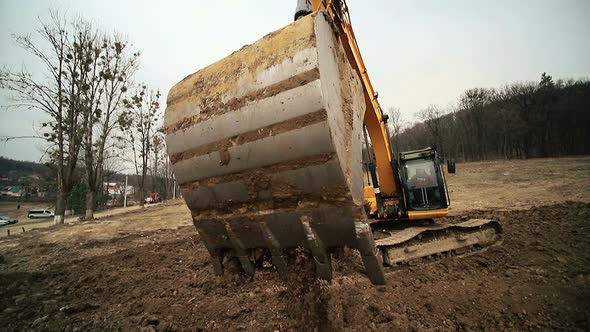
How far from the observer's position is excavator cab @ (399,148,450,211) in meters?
6.11

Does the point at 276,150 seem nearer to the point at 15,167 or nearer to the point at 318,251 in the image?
the point at 318,251

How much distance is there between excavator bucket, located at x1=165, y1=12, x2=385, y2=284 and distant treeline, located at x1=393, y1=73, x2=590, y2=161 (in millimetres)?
53992

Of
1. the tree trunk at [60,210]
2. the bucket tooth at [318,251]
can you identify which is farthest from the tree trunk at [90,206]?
the bucket tooth at [318,251]

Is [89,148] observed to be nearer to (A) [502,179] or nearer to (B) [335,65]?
(B) [335,65]

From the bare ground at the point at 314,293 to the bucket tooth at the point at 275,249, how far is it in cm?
9

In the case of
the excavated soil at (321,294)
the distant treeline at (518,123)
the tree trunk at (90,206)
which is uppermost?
the distant treeline at (518,123)

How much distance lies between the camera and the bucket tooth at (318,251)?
2.22m

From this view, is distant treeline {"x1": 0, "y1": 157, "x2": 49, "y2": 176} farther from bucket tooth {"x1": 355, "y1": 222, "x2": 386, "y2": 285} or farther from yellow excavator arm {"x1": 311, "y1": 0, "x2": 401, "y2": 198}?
bucket tooth {"x1": 355, "y1": 222, "x2": 386, "y2": 285}

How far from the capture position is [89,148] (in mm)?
19781

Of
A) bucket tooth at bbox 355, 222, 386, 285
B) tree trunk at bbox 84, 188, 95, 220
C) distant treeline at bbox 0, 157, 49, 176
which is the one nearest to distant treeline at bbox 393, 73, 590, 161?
tree trunk at bbox 84, 188, 95, 220

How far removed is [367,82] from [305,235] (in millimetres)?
3458

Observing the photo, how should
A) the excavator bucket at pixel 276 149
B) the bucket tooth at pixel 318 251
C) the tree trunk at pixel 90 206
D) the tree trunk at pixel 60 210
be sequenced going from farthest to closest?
the tree trunk at pixel 90 206 < the tree trunk at pixel 60 210 < the bucket tooth at pixel 318 251 < the excavator bucket at pixel 276 149

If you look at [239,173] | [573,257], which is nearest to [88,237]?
[239,173]

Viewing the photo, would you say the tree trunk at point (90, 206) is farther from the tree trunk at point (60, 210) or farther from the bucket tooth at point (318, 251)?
the bucket tooth at point (318, 251)
